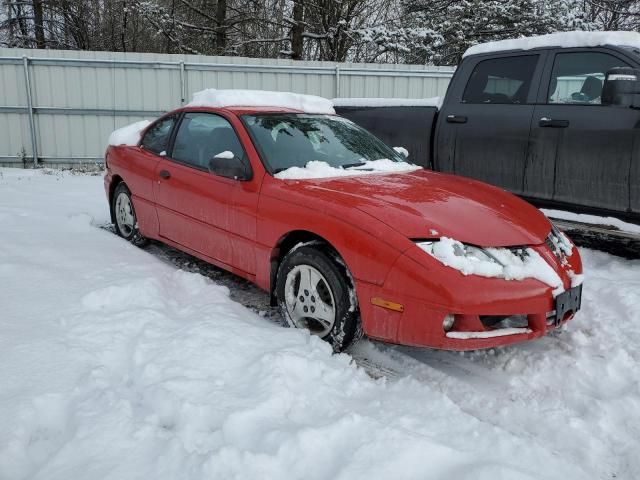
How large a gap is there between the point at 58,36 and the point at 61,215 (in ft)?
57.1

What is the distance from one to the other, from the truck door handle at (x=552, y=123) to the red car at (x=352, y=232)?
1.40 meters

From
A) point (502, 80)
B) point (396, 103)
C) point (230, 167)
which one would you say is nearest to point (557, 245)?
point (230, 167)

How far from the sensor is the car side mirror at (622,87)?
429cm

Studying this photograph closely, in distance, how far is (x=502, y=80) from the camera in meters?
5.50

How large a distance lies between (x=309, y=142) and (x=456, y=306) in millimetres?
1866

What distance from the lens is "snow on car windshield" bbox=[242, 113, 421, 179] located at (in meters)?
3.86

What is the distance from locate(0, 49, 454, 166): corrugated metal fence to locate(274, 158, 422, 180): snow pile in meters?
8.04

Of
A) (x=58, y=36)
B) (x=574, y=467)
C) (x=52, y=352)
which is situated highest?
(x=58, y=36)

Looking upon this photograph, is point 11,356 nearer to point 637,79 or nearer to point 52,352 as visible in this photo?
point 52,352

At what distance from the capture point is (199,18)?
18219mm

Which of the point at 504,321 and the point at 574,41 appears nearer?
the point at 504,321

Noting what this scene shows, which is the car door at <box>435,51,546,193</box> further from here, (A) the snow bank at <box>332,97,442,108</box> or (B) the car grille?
(B) the car grille

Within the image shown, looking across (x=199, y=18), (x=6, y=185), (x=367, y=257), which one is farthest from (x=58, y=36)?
(x=367, y=257)

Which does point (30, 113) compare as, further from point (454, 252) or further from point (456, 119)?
point (454, 252)
